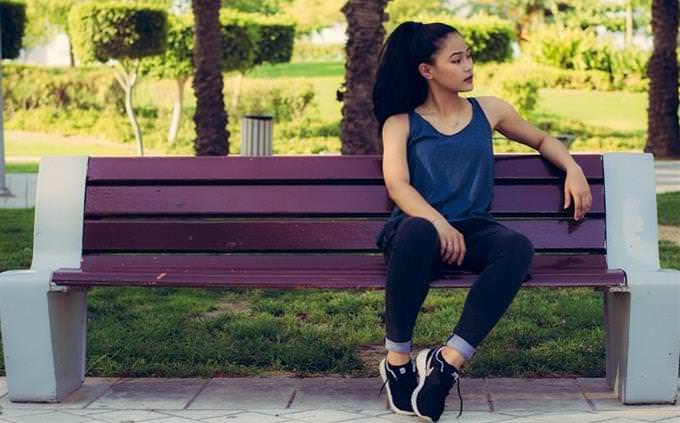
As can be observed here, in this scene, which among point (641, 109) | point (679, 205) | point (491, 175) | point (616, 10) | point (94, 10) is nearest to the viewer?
point (491, 175)

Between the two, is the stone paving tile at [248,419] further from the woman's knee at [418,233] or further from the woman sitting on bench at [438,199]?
the woman's knee at [418,233]

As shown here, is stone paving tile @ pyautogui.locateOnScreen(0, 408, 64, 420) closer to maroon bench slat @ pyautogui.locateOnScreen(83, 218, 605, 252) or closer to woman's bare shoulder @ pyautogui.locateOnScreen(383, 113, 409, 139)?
maroon bench slat @ pyautogui.locateOnScreen(83, 218, 605, 252)

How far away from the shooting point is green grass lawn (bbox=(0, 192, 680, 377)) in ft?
18.4

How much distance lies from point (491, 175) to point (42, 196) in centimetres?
163

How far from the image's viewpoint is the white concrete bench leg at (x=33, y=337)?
4953 mm

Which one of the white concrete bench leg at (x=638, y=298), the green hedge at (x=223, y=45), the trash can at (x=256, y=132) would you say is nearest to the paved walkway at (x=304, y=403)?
the white concrete bench leg at (x=638, y=298)

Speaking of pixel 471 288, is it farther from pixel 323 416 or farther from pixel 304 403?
pixel 304 403

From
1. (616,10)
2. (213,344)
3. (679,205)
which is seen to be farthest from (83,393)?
(616,10)

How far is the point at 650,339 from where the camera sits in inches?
193

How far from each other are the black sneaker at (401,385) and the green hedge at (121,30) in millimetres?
17355

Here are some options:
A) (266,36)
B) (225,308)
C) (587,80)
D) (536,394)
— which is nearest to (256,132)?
(266,36)

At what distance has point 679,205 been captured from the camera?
1236 centimetres

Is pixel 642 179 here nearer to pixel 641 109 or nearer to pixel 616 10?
pixel 641 109

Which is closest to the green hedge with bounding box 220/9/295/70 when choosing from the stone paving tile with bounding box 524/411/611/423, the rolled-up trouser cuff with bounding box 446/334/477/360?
the stone paving tile with bounding box 524/411/611/423
